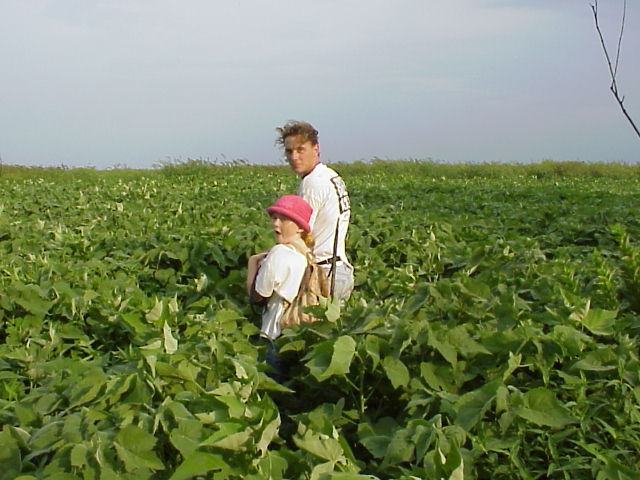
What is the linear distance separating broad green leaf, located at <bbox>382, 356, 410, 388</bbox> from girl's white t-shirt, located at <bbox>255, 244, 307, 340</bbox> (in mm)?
1197

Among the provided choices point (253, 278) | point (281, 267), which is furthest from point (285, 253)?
point (253, 278)

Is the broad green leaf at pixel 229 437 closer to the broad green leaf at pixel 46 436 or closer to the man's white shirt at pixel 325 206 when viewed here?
the broad green leaf at pixel 46 436

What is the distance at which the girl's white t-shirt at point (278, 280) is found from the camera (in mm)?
4363

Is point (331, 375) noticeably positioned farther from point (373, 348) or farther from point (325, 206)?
point (325, 206)

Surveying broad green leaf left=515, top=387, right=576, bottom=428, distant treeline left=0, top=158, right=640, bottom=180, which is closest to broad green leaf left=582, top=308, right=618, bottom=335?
broad green leaf left=515, top=387, right=576, bottom=428

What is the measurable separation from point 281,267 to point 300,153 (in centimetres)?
111

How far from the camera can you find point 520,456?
3.05 metres

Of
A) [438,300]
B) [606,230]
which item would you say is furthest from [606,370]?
[606,230]

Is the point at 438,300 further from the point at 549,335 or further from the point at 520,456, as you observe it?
the point at 520,456

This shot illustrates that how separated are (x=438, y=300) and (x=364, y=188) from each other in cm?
1059

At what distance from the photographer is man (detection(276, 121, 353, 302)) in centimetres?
511

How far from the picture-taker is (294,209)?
456 cm

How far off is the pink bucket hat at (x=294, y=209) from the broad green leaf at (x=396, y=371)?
4.78ft

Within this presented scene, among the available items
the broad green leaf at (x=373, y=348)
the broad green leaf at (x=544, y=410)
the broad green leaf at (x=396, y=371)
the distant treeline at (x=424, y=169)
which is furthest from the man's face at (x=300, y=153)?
the distant treeline at (x=424, y=169)
